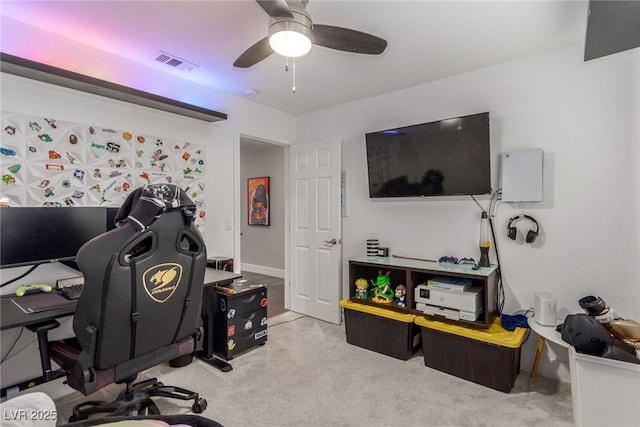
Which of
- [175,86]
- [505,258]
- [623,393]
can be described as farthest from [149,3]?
[623,393]

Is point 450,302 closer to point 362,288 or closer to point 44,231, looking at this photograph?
point 362,288

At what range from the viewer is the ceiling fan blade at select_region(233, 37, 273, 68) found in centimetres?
181

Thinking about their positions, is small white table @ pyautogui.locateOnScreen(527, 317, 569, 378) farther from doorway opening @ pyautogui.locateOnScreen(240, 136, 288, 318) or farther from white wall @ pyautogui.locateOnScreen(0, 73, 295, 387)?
doorway opening @ pyautogui.locateOnScreen(240, 136, 288, 318)

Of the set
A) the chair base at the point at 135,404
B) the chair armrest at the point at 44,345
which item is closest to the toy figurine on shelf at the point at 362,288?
the chair base at the point at 135,404

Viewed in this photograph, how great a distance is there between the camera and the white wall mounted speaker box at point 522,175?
2.35 meters

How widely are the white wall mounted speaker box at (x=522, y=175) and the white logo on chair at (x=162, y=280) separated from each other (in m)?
2.42

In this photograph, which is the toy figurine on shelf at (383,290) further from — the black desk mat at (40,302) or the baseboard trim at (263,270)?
the baseboard trim at (263,270)

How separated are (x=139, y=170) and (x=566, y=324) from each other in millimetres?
3270

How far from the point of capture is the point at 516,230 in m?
2.48

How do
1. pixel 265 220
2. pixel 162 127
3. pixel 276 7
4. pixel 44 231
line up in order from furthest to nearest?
pixel 265 220
pixel 162 127
pixel 44 231
pixel 276 7

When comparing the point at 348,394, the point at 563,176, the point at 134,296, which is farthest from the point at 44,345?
the point at 563,176

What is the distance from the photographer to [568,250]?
2303 mm

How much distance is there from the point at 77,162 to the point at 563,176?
357 centimetres

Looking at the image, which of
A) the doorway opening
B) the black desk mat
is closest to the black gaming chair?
the black desk mat
